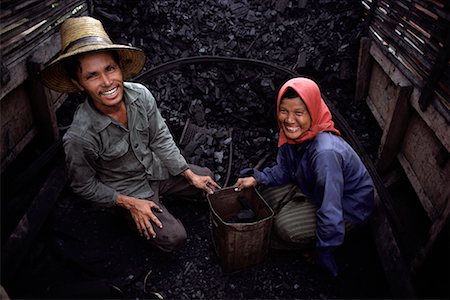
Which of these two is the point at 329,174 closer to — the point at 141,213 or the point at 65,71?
the point at 141,213

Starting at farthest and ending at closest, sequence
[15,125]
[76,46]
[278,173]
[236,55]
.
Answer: [236,55], [15,125], [278,173], [76,46]

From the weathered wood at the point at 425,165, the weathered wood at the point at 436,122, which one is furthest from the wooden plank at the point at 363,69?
the weathered wood at the point at 436,122

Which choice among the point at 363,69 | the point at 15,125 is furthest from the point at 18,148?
the point at 363,69

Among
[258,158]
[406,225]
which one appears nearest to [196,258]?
[258,158]

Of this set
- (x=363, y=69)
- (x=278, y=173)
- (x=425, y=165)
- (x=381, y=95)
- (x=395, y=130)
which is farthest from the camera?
(x=363, y=69)

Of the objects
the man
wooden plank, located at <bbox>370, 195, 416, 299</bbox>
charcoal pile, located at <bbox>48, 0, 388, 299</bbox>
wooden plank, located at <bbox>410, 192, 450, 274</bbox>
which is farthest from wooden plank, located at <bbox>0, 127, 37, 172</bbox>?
wooden plank, located at <bbox>410, 192, 450, 274</bbox>

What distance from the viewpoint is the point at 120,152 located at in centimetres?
342

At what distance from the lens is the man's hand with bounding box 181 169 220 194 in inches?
150

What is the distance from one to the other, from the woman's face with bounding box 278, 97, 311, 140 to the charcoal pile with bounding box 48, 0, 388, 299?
4.72 ft

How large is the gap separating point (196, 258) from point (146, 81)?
3169mm

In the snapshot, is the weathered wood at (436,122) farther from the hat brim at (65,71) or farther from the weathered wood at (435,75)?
the hat brim at (65,71)

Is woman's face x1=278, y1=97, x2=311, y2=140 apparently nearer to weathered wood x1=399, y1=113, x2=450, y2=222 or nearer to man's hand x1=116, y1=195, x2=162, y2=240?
weathered wood x1=399, y1=113, x2=450, y2=222

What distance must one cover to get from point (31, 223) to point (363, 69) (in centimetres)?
501

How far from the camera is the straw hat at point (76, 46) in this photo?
113 inches
